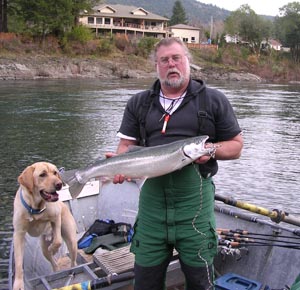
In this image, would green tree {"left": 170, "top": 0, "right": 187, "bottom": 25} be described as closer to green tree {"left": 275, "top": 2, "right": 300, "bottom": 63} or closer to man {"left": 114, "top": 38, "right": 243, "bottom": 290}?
green tree {"left": 275, "top": 2, "right": 300, "bottom": 63}

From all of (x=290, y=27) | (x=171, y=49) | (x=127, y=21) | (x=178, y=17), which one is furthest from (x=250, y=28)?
(x=171, y=49)

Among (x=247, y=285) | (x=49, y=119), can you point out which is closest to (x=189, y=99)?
(x=247, y=285)

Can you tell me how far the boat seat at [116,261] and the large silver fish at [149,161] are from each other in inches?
69.7

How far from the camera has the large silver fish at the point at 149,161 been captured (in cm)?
396

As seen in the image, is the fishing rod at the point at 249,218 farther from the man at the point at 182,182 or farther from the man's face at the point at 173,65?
the man's face at the point at 173,65

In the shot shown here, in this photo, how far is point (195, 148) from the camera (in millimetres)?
3936

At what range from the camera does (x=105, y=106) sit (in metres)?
29.8

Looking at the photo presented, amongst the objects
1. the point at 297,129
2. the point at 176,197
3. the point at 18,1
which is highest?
the point at 18,1

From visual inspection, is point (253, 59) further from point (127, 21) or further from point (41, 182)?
point (41, 182)

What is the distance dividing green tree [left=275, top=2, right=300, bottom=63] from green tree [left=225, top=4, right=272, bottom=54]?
12.1 ft

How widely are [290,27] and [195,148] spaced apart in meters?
94.7

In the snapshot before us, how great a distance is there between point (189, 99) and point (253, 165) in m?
12.9

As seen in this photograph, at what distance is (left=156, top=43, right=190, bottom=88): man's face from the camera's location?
4230 millimetres

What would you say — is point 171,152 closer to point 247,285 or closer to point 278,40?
point 247,285
